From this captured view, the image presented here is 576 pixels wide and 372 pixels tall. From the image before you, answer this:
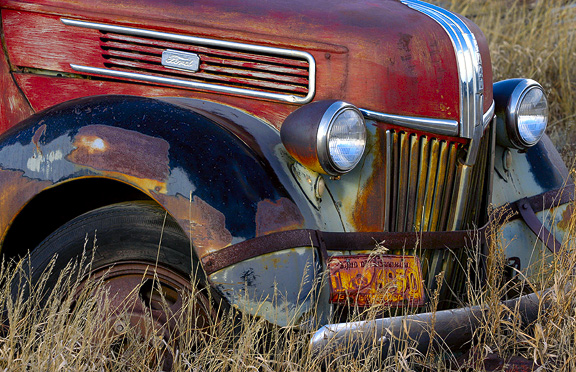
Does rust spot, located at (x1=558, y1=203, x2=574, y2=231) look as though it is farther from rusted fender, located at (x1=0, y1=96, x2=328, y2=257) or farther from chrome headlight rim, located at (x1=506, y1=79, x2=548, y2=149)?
rusted fender, located at (x1=0, y1=96, x2=328, y2=257)

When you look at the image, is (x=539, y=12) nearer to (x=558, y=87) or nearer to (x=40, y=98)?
(x=558, y=87)

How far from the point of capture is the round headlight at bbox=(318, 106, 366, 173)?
6.72ft

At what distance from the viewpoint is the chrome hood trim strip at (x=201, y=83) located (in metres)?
2.31

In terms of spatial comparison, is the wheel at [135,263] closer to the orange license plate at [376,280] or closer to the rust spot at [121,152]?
the rust spot at [121,152]

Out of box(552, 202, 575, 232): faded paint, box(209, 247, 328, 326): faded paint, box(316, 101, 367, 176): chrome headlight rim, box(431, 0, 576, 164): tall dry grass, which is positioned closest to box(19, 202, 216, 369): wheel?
box(209, 247, 328, 326): faded paint

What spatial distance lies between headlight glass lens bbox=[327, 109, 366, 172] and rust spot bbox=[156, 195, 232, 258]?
0.43 meters

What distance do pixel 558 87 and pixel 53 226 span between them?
15.9ft

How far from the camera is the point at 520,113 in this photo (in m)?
2.64

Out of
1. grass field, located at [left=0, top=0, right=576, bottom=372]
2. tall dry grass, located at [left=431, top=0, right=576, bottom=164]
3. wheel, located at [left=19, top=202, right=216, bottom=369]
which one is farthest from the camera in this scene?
tall dry grass, located at [left=431, top=0, right=576, bottom=164]

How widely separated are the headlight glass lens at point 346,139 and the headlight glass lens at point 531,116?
868mm

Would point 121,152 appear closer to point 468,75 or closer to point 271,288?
point 271,288

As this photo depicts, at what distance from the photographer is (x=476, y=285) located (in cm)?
243

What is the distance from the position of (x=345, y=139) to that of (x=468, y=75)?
21.9 inches

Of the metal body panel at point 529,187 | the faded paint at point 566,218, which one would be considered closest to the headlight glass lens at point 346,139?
the metal body panel at point 529,187
